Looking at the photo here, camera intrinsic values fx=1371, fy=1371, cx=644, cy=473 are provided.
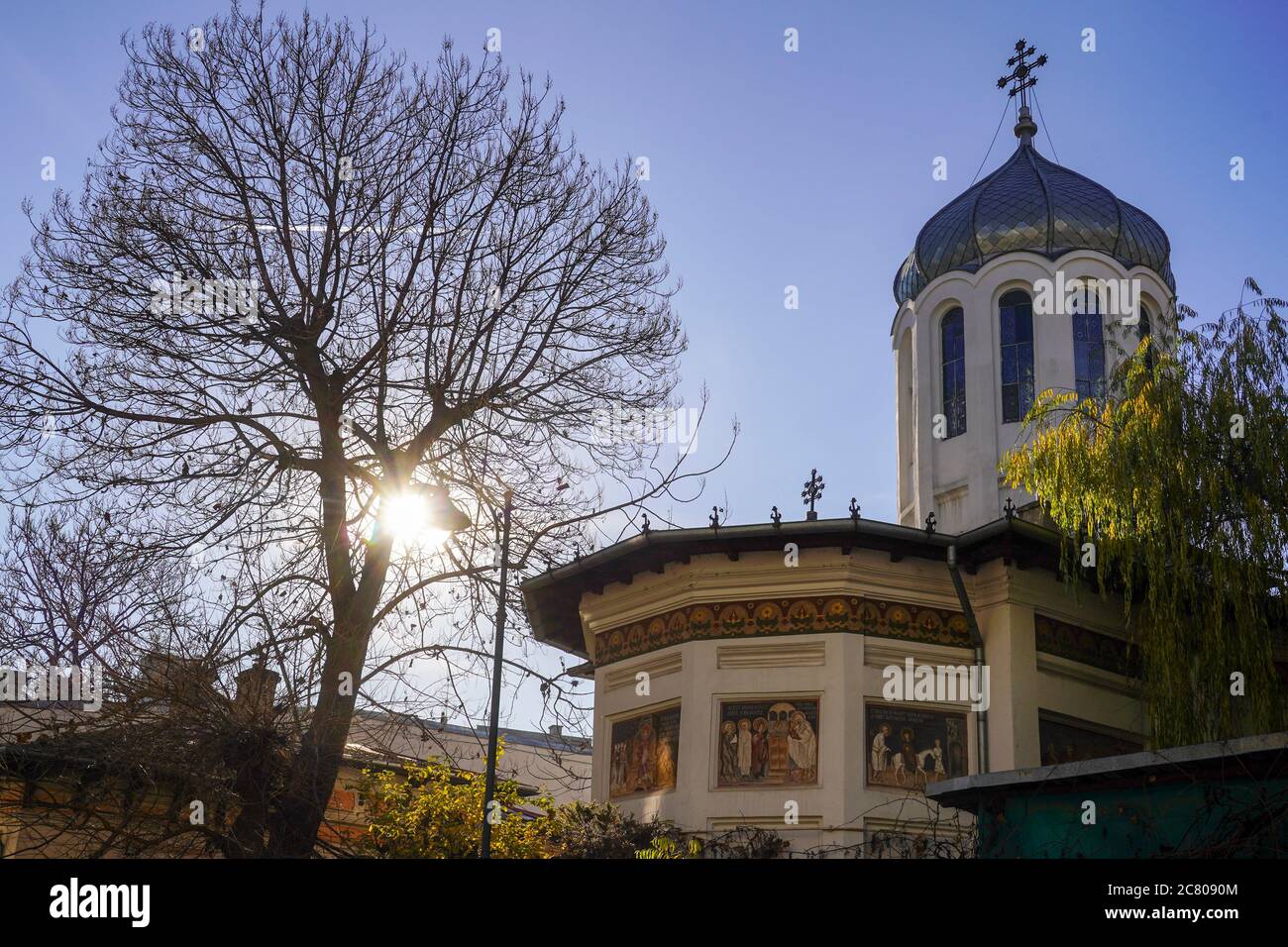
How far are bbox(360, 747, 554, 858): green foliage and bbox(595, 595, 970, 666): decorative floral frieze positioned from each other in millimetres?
2828

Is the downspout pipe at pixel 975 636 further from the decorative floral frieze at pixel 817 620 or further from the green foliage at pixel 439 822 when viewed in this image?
the green foliage at pixel 439 822

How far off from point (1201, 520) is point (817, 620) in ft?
14.6

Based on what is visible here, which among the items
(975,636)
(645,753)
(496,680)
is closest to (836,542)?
(975,636)

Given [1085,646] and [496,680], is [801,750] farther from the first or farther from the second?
[496,680]

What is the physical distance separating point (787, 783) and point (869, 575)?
271 cm

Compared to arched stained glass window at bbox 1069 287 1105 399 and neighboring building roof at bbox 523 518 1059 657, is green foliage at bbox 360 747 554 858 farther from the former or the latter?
arched stained glass window at bbox 1069 287 1105 399

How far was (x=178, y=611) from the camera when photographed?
39.4 feet

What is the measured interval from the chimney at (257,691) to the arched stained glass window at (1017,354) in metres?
14.8

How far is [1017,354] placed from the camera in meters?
23.6

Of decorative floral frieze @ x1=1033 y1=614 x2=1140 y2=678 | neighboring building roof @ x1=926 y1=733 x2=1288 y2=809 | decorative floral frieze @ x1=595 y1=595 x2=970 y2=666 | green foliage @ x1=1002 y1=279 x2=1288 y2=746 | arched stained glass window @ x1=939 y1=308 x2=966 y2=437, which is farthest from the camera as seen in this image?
arched stained glass window @ x1=939 y1=308 x2=966 y2=437

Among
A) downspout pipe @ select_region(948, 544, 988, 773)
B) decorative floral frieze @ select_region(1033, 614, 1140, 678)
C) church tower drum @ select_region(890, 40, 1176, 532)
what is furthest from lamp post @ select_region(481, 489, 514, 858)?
church tower drum @ select_region(890, 40, 1176, 532)

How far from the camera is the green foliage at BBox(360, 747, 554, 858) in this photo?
50.8ft
